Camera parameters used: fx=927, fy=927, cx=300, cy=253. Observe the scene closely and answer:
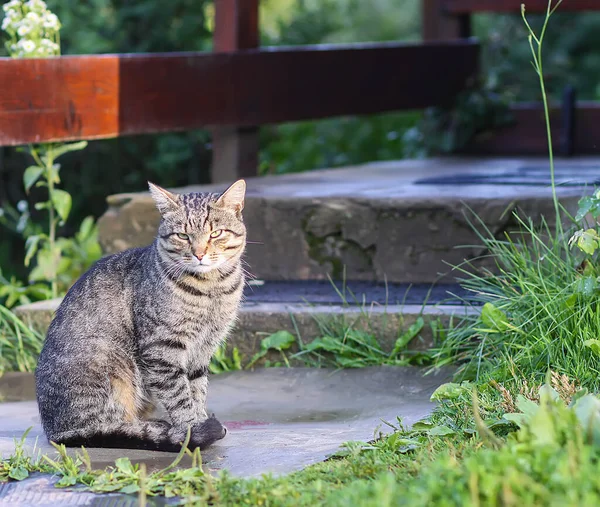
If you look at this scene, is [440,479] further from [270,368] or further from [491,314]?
[270,368]

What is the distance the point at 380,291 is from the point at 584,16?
843 cm

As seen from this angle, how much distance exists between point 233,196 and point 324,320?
0.83 m

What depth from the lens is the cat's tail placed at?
320 centimetres

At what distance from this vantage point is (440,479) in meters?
2.25

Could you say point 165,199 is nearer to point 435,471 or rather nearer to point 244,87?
point 435,471

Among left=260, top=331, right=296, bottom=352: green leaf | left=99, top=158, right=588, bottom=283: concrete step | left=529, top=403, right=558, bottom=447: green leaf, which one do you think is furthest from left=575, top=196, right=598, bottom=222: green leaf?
left=260, top=331, right=296, bottom=352: green leaf

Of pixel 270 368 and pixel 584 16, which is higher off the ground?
pixel 584 16

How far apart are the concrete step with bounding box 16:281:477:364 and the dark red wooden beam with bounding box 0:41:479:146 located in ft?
3.20

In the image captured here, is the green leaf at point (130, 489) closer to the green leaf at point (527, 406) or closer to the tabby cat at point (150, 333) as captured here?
the tabby cat at point (150, 333)

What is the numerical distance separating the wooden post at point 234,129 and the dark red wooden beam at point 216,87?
103 mm

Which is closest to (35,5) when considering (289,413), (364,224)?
(364,224)

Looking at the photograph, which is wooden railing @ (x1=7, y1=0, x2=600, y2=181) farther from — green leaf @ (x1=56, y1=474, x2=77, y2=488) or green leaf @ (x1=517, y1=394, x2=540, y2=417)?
green leaf @ (x1=517, y1=394, x2=540, y2=417)

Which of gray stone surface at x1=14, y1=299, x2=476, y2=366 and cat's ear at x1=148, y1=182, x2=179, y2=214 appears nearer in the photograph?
cat's ear at x1=148, y1=182, x2=179, y2=214

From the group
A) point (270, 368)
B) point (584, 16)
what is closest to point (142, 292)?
point (270, 368)
